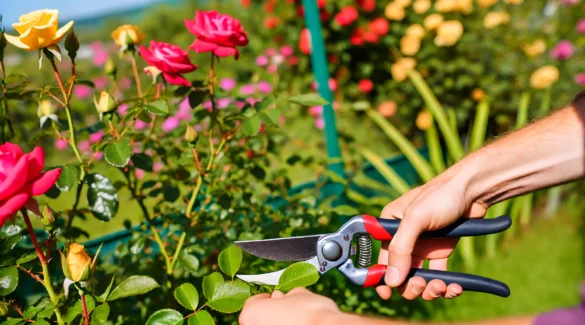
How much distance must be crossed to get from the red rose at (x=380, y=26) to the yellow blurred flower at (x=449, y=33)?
378 mm

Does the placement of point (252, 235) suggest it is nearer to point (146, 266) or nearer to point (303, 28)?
point (146, 266)

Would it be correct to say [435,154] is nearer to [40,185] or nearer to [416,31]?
→ [416,31]

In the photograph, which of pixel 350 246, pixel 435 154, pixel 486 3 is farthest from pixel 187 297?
pixel 486 3

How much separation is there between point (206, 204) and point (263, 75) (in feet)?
9.87

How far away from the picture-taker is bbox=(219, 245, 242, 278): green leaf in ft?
3.41

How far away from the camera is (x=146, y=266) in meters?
1.51

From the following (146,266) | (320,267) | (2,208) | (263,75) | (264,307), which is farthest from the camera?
(263,75)

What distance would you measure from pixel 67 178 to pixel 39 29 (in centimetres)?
31

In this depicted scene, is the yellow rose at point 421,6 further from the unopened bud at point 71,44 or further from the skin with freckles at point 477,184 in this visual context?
the unopened bud at point 71,44

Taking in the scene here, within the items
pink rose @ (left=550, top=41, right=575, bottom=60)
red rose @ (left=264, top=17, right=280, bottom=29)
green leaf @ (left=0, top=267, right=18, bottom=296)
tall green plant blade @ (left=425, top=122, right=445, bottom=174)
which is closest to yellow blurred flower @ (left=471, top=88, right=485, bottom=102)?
pink rose @ (left=550, top=41, right=575, bottom=60)

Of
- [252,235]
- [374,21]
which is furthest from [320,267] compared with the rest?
[374,21]

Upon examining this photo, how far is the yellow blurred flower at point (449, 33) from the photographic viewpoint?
3.65m

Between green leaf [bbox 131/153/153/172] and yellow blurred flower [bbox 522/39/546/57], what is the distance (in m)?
3.17

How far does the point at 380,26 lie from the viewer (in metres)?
3.90
